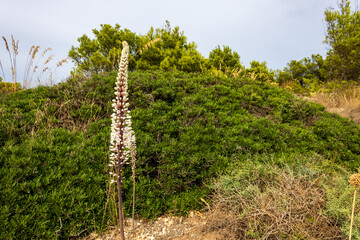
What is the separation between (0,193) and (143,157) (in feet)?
6.68

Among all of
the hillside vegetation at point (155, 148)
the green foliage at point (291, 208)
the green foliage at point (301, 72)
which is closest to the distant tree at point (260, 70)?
the green foliage at point (301, 72)

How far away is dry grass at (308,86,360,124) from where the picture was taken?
10672 mm

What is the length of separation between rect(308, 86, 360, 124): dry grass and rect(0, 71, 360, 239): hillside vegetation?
514 centimetres

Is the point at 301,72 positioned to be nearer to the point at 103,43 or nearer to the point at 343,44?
the point at 343,44

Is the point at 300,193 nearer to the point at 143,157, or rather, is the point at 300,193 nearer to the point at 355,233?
the point at 355,233

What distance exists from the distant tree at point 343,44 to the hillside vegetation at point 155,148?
1140 centimetres

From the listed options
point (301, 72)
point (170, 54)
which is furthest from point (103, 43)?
point (301, 72)

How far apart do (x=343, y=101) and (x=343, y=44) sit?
545cm

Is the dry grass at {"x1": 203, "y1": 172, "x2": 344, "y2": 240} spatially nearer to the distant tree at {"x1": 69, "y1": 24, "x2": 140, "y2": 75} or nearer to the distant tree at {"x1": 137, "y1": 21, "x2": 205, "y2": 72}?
the distant tree at {"x1": 137, "y1": 21, "x2": 205, "y2": 72}

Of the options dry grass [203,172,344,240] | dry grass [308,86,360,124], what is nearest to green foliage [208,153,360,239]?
dry grass [203,172,344,240]

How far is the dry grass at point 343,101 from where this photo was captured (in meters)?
10.7

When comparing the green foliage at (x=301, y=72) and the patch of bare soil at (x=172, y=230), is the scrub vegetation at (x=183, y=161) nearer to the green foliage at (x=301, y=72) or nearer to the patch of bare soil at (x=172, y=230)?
the patch of bare soil at (x=172, y=230)

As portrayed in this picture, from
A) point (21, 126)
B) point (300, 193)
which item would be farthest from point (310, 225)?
point (21, 126)

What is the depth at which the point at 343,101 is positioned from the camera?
1209 centimetres
